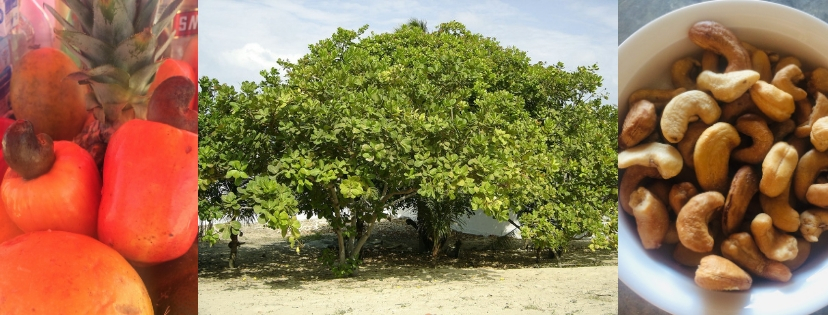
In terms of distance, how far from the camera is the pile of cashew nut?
5.72ft

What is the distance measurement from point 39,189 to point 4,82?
33 centimetres

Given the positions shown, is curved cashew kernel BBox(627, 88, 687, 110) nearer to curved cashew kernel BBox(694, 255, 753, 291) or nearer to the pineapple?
curved cashew kernel BBox(694, 255, 753, 291)

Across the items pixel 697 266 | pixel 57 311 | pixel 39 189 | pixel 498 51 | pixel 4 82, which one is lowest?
pixel 57 311

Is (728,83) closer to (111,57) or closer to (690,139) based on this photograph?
(690,139)

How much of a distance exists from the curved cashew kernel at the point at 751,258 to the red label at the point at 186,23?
1.62m

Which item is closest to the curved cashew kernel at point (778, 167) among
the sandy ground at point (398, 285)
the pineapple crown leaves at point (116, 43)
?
the pineapple crown leaves at point (116, 43)

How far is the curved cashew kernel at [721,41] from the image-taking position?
5.79 feet

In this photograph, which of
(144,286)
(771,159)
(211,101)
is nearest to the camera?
(771,159)

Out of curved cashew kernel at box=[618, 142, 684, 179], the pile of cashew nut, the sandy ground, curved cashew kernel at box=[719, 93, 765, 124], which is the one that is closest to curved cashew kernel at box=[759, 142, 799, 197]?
the pile of cashew nut

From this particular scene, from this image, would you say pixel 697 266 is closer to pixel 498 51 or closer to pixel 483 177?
pixel 483 177

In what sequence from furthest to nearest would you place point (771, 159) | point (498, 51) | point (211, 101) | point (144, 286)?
point (498, 51) < point (211, 101) < point (144, 286) < point (771, 159)

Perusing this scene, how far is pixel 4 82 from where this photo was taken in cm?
185

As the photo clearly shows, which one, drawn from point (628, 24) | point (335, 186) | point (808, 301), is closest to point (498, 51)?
point (335, 186)

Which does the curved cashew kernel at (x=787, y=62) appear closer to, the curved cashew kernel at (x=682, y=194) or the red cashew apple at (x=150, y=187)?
the curved cashew kernel at (x=682, y=194)
